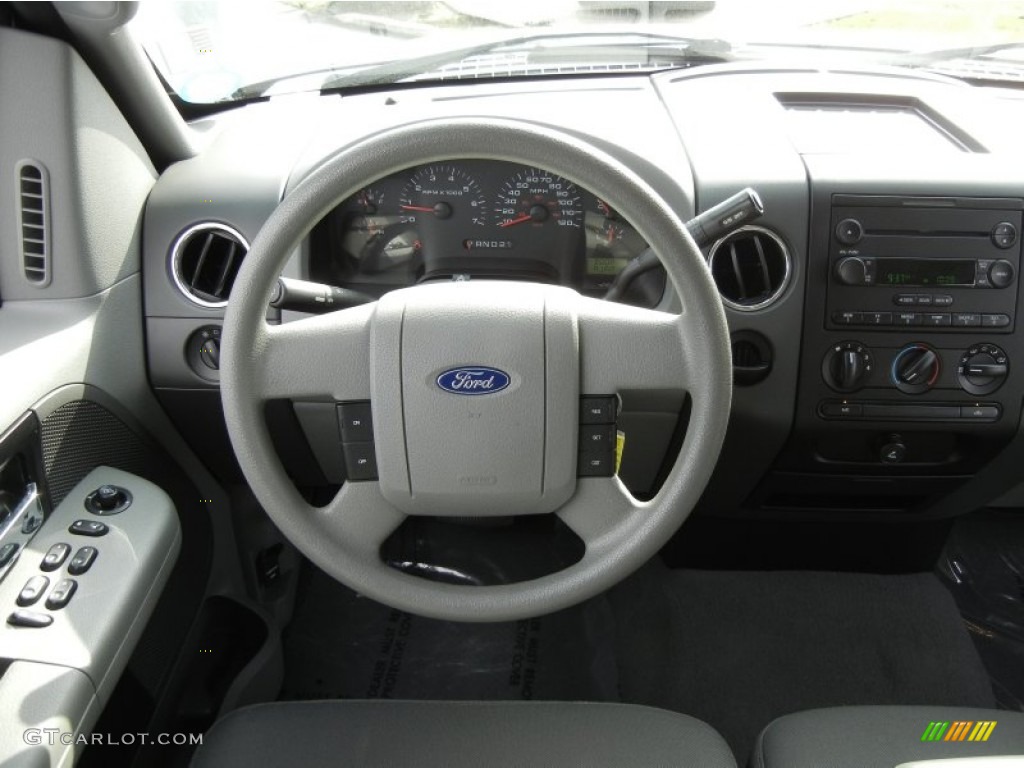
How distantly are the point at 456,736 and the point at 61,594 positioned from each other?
1.90 ft

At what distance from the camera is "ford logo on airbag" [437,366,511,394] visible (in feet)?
3.66

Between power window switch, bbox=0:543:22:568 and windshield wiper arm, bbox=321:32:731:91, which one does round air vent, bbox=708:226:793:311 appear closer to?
windshield wiper arm, bbox=321:32:731:91

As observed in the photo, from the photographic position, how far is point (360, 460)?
1186 millimetres

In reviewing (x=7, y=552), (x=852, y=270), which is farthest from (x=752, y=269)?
(x=7, y=552)

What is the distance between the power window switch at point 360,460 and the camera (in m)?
1.17

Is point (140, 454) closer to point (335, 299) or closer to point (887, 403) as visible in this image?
point (335, 299)

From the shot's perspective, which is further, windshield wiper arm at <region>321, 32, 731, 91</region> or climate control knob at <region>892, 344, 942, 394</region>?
windshield wiper arm at <region>321, 32, 731, 91</region>

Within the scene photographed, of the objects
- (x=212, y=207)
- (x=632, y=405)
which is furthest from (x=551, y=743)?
(x=212, y=207)

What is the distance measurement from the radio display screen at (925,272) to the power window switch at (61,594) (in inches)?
54.5

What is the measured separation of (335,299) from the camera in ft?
4.02

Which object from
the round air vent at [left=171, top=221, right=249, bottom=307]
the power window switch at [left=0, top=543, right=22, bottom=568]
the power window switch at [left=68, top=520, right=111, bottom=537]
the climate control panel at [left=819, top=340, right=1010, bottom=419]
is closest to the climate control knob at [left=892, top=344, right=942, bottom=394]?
Result: the climate control panel at [left=819, top=340, right=1010, bottom=419]

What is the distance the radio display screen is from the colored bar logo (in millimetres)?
737

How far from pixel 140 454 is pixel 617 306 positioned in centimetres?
100

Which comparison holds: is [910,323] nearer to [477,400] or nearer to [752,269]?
[752,269]
